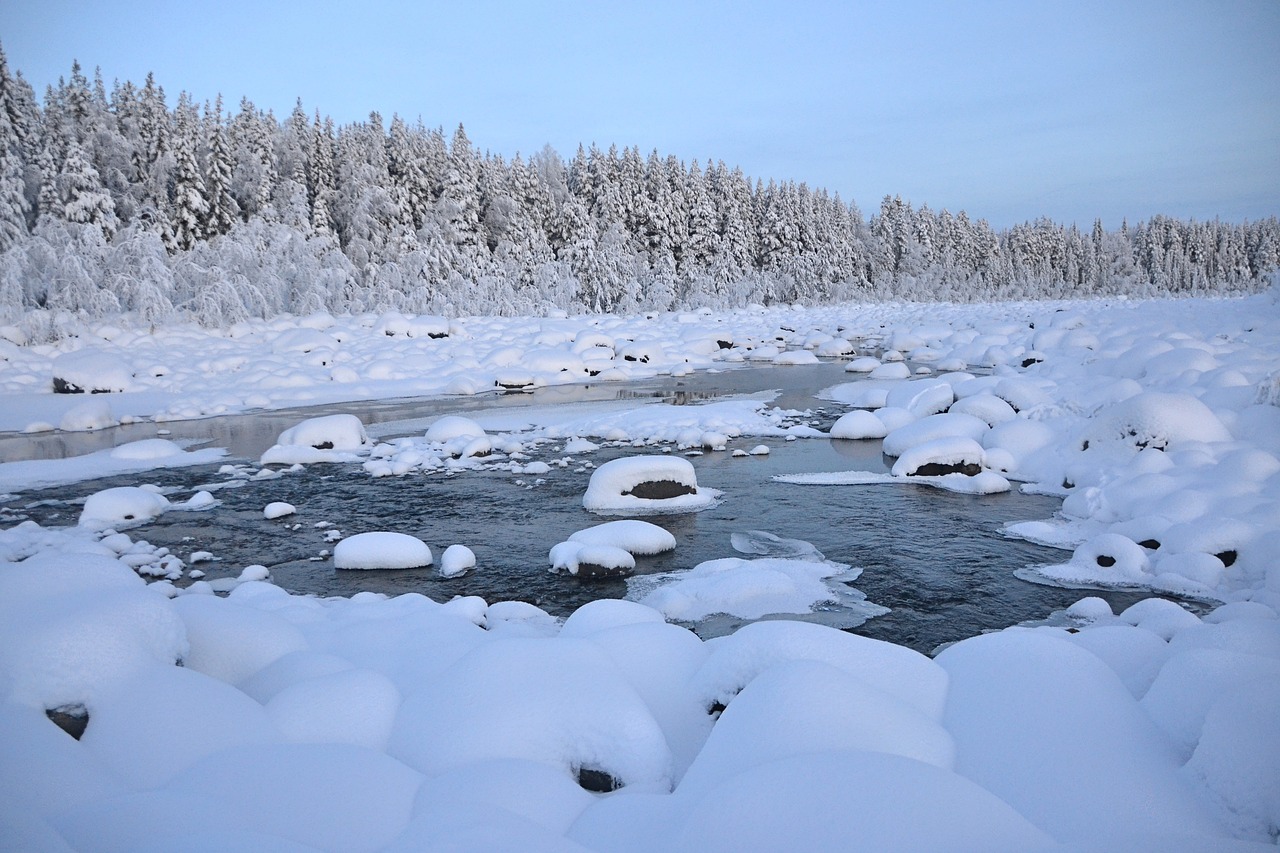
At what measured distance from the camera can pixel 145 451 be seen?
1205 centimetres

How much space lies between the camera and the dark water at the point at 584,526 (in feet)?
20.8

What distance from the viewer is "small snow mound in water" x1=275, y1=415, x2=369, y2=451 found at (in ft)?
41.3

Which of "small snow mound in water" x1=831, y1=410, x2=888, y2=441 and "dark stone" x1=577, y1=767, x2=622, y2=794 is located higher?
"small snow mound in water" x1=831, y1=410, x2=888, y2=441

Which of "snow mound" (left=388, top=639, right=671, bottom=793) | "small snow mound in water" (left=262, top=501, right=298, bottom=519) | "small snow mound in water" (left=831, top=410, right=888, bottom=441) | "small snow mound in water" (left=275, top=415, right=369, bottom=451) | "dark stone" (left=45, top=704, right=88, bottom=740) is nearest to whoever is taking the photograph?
"dark stone" (left=45, top=704, right=88, bottom=740)

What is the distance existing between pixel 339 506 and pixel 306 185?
37745 mm

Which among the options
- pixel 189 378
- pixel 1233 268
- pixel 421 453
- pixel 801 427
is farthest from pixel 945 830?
pixel 1233 268

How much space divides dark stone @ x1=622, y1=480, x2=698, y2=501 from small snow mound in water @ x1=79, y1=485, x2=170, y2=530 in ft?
18.9

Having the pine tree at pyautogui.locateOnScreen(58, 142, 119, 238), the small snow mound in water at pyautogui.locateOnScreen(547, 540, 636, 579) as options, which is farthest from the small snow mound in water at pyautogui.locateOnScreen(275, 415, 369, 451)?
the pine tree at pyautogui.locateOnScreen(58, 142, 119, 238)

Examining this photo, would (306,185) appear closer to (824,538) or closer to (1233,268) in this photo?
(824,538)

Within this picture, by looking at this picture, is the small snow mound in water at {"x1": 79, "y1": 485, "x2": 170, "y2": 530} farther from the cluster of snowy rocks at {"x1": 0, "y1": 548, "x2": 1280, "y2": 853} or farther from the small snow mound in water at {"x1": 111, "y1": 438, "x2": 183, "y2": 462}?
the cluster of snowy rocks at {"x1": 0, "y1": 548, "x2": 1280, "y2": 853}

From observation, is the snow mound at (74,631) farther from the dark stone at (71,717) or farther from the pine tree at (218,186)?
the pine tree at (218,186)

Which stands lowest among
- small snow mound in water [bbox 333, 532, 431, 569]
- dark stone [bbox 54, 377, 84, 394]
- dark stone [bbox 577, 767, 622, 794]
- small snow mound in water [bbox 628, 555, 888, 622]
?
small snow mound in water [bbox 628, 555, 888, 622]

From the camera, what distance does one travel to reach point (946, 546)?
7578 millimetres

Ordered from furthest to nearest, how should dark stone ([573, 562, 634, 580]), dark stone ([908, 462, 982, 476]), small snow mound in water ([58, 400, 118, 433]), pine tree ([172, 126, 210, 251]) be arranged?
pine tree ([172, 126, 210, 251]) < small snow mound in water ([58, 400, 118, 433]) < dark stone ([908, 462, 982, 476]) < dark stone ([573, 562, 634, 580])
